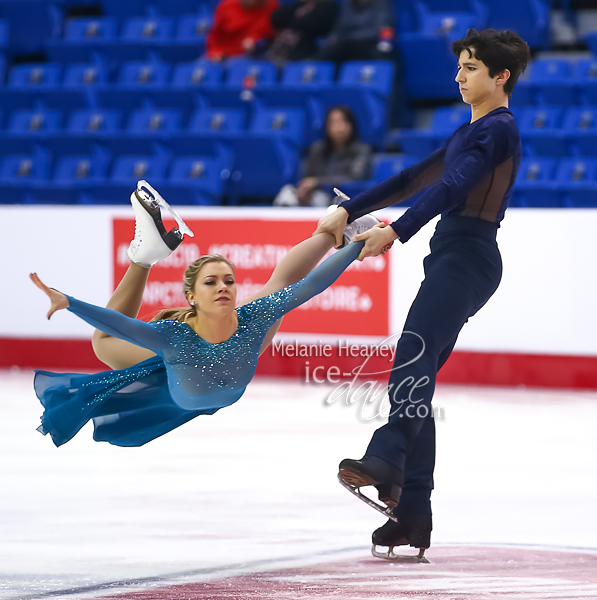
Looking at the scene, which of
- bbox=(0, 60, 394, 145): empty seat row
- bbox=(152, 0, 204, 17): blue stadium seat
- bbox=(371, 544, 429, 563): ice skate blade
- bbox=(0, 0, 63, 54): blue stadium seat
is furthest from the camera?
bbox=(0, 0, 63, 54): blue stadium seat

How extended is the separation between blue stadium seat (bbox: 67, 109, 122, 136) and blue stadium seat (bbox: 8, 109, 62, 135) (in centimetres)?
19

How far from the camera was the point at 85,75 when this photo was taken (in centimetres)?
952

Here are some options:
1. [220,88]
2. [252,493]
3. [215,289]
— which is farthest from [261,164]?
[215,289]

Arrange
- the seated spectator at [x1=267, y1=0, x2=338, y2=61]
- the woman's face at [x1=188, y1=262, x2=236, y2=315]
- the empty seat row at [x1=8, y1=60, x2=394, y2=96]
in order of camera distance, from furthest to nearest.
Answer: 1. the seated spectator at [x1=267, y1=0, x2=338, y2=61]
2. the empty seat row at [x1=8, y1=60, x2=394, y2=96]
3. the woman's face at [x1=188, y1=262, x2=236, y2=315]

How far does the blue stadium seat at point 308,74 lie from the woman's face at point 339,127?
899 millimetres

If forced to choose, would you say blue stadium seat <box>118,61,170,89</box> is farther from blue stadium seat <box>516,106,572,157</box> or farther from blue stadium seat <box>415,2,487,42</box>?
blue stadium seat <box>516,106,572,157</box>

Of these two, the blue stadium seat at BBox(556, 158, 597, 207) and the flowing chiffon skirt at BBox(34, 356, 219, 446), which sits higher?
the blue stadium seat at BBox(556, 158, 597, 207)

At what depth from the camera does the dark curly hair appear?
3.25 m

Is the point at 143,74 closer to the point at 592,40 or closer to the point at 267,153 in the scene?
the point at 267,153

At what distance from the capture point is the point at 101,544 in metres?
3.54

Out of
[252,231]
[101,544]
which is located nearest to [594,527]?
[101,544]

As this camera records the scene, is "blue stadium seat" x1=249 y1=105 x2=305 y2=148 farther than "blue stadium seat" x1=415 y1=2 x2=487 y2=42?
No

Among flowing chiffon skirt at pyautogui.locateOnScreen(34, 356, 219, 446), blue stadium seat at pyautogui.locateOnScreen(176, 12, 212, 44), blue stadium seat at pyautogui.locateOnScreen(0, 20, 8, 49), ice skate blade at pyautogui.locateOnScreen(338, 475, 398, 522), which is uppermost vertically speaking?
blue stadium seat at pyautogui.locateOnScreen(0, 20, 8, 49)

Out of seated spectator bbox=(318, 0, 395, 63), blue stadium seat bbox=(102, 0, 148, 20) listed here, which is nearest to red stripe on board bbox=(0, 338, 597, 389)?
seated spectator bbox=(318, 0, 395, 63)
